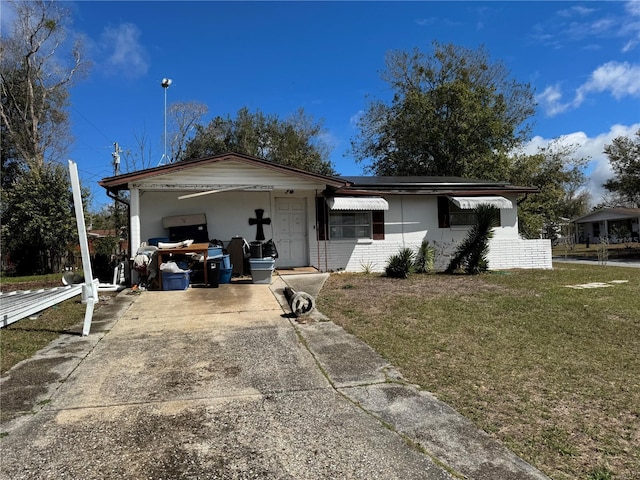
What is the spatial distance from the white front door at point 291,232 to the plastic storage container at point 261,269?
2864mm

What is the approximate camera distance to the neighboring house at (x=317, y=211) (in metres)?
11.1

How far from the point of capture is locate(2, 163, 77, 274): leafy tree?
1591cm

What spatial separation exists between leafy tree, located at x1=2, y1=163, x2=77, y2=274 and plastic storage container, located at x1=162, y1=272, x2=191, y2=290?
9.45 meters

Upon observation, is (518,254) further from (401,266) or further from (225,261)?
(225,261)

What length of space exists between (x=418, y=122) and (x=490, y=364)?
23.6 metres

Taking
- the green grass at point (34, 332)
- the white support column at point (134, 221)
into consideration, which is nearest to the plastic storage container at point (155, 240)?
the white support column at point (134, 221)

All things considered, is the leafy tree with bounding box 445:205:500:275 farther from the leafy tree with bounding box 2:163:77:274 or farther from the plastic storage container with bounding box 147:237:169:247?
the leafy tree with bounding box 2:163:77:274

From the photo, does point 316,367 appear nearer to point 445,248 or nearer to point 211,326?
point 211,326

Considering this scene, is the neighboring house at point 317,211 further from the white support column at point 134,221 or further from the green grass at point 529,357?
the green grass at point 529,357

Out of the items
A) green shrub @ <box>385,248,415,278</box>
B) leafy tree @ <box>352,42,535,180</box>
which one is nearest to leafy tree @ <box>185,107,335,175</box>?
leafy tree @ <box>352,42,535,180</box>

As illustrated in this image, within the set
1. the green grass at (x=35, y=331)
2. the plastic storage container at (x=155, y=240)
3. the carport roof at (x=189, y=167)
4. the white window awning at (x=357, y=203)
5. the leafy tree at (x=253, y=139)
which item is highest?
the leafy tree at (x=253, y=139)

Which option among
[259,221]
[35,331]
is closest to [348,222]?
[259,221]

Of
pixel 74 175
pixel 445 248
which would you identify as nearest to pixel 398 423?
pixel 74 175

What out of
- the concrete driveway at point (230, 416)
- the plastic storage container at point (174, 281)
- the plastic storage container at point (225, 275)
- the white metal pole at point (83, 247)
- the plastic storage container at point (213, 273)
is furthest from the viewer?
the plastic storage container at point (225, 275)
